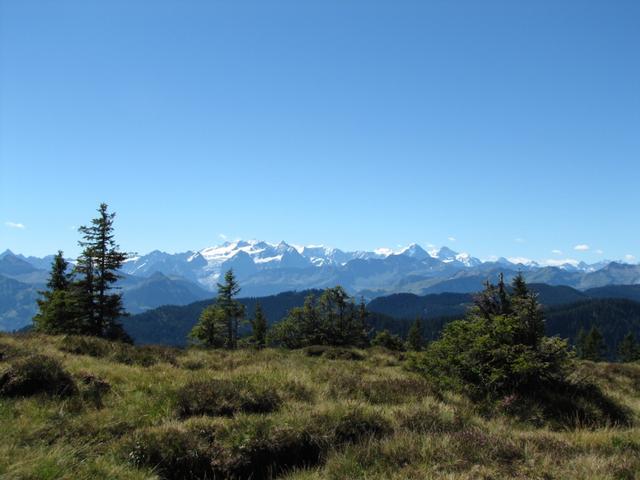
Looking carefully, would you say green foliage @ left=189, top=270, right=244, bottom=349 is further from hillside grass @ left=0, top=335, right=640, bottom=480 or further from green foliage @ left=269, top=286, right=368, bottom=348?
hillside grass @ left=0, top=335, right=640, bottom=480

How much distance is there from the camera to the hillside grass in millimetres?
5539

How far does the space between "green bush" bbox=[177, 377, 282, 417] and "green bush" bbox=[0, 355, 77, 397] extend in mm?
2475

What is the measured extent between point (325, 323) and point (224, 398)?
6048cm

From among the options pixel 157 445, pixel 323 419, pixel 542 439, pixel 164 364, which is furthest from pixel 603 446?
pixel 164 364

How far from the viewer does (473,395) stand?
1256 centimetres

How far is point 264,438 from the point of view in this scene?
6.61 meters

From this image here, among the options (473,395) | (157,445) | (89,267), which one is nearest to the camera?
(157,445)

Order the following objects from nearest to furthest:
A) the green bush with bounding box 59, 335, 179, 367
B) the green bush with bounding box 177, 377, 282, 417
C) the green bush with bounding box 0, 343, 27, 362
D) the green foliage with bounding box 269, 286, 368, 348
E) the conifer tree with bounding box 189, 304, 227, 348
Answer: the green bush with bounding box 177, 377, 282, 417 < the green bush with bounding box 0, 343, 27, 362 < the green bush with bounding box 59, 335, 179, 367 < the conifer tree with bounding box 189, 304, 227, 348 < the green foliage with bounding box 269, 286, 368, 348

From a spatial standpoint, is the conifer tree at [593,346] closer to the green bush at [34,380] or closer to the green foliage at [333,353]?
the green foliage at [333,353]

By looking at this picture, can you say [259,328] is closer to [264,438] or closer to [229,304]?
[229,304]

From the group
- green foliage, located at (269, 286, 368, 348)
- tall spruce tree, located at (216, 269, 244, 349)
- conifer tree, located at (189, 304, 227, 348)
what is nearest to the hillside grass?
conifer tree, located at (189, 304, 227, 348)

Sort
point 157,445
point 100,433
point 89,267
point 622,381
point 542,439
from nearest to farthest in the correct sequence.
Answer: point 157,445, point 100,433, point 542,439, point 622,381, point 89,267

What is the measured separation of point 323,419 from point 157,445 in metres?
2.68

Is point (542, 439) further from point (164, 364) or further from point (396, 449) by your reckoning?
point (164, 364)
